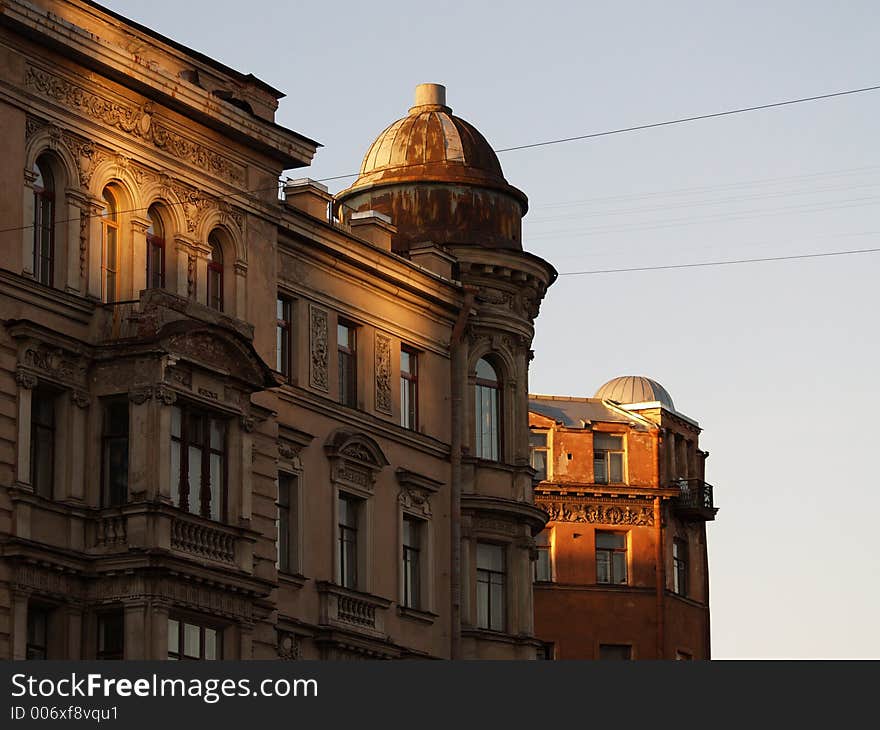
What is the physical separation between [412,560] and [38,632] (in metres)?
11.5

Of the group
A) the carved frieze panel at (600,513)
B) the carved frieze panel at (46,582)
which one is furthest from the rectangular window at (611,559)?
the carved frieze panel at (46,582)

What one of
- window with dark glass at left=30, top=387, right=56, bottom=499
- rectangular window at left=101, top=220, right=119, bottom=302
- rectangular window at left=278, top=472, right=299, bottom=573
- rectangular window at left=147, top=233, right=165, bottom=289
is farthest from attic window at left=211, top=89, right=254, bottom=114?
window with dark glass at left=30, top=387, right=56, bottom=499

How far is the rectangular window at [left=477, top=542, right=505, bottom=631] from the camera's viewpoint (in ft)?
171

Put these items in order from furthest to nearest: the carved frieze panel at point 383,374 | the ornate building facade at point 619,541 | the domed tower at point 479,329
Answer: the ornate building facade at point 619,541, the domed tower at point 479,329, the carved frieze panel at point 383,374

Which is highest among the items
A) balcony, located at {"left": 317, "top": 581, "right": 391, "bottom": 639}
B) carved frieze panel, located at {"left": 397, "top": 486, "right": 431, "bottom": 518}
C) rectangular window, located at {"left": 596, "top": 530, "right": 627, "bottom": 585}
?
rectangular window, located at {"left": 596, "top": 530, "right": 627, "bottom": 585}

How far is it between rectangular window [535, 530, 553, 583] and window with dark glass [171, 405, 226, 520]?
30.8m

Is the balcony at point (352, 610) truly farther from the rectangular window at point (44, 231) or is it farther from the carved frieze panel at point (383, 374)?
the rectangular window at point (44, 231)

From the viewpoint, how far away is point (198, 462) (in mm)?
42469

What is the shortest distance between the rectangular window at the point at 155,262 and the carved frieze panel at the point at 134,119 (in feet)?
4.93

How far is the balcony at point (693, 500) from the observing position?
74.6m

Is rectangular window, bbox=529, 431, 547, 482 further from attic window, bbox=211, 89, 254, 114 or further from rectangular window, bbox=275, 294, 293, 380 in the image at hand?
attic window, bbox=211, 89, 254, 114

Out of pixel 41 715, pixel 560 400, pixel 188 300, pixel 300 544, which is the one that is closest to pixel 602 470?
pixel 560 400

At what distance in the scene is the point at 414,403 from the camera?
51250 millimetres

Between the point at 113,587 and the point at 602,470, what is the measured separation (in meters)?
35.7
